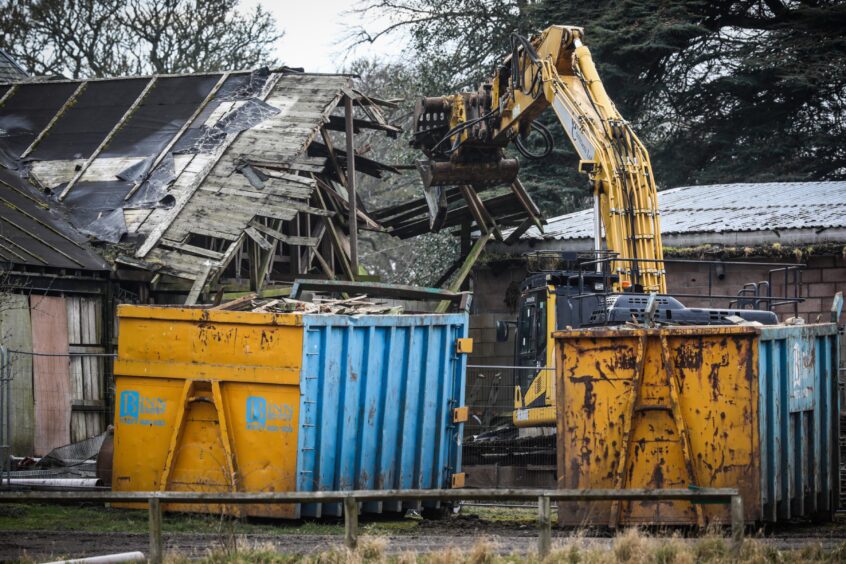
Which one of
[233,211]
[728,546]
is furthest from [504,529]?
[233,211]

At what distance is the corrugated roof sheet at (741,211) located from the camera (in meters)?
22.9

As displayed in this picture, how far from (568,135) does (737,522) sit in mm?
9249

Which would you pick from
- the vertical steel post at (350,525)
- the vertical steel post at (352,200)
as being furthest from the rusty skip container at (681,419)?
the vertical steel post at (352,200)

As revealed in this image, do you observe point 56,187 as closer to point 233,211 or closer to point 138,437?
point 233,211

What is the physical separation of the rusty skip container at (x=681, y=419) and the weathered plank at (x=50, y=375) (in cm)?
964

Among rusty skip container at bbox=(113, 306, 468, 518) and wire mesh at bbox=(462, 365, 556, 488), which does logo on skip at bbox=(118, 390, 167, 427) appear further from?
wire mesh at bbox=(462, 365, 556, 488)

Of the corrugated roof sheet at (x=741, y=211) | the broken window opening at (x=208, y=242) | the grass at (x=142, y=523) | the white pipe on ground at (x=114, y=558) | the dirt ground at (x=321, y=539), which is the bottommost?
the grass at (x=142, y=523)

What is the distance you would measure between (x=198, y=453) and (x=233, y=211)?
28.8 ft

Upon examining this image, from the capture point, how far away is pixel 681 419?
11.0 metres

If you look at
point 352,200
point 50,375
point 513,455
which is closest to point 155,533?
point 513,455

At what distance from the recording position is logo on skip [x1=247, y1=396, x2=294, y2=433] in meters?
12.1

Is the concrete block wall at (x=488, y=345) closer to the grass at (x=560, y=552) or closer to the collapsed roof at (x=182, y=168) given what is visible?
the collapsed roof at (x=182, y=168)

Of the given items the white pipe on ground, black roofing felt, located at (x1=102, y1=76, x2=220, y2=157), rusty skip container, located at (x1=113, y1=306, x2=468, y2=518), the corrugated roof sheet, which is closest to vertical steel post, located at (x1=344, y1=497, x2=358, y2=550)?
the white pipe on ground

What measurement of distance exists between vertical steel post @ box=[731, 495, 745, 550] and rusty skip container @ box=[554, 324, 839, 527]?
60.9 inches
